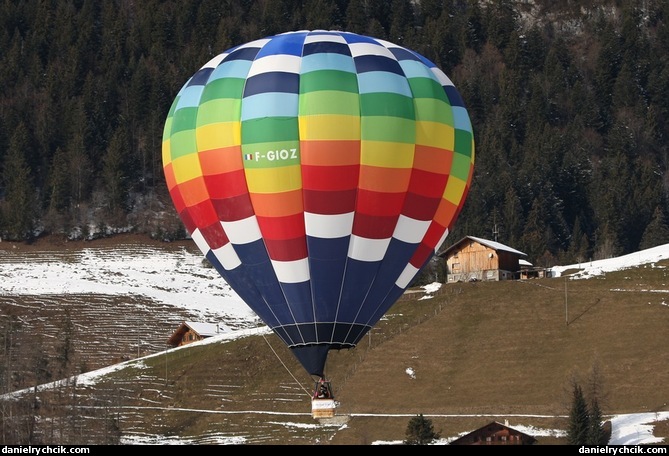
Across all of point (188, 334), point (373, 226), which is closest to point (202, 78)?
point (373, 226)

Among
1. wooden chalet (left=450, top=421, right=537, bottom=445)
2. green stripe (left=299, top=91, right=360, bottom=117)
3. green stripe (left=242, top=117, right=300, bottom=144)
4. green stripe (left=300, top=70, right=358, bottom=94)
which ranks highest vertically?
green stripe (left=300, top=70, right=358, bottom=94)

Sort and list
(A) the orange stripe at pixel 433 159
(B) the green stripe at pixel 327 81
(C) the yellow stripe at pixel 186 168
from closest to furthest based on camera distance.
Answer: (B) the green stripe at pixel 327 81
(A) the orange stripe at pixel 433 159
(C) the yellow stripe at pixel 186 168

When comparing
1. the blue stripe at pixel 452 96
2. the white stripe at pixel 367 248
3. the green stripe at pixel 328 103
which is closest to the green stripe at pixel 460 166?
the blue stripe at pixel 452 96

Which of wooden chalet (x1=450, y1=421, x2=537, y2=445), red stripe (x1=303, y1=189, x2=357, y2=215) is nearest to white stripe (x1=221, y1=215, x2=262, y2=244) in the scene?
red stripe (x1=303, y1=189, x2=357, y2=215)

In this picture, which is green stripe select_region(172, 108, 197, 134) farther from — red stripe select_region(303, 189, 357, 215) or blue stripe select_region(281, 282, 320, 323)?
blue stripe select_region(281, 282, 320, 323)

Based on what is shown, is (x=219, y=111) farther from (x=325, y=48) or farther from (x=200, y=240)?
(x=200, y=240)

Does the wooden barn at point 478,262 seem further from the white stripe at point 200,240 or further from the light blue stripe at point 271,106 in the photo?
the light blue stripe at point 271,106
